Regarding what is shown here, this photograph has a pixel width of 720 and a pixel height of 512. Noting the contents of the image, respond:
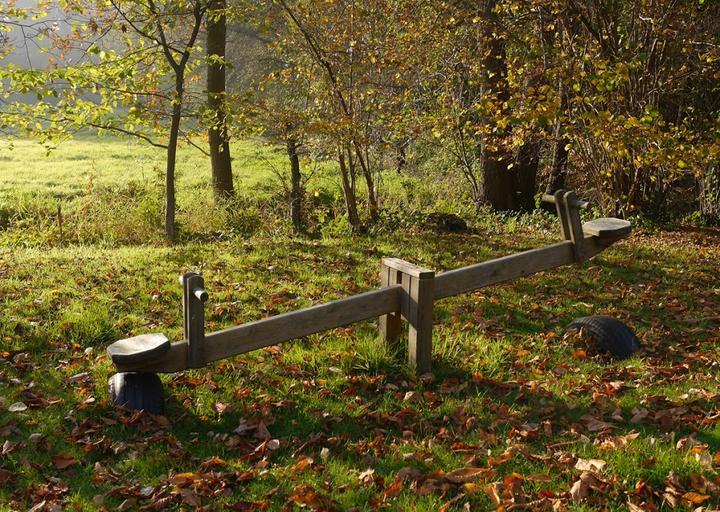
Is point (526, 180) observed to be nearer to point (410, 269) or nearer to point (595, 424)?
point (410, 269)

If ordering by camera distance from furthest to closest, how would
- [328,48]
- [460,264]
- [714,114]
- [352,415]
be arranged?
[714,114] → [328,48] → [460,264] → [352,415]

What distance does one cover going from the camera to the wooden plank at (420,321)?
Result: 17.3 ft

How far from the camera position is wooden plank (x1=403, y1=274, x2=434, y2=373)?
5.29m

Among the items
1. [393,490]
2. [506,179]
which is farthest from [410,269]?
[506,179]

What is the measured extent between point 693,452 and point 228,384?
326cm

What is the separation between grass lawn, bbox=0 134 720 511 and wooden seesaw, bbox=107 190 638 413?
202mm

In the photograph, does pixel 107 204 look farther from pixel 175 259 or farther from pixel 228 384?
pixel 228 384

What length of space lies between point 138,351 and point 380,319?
2096mm

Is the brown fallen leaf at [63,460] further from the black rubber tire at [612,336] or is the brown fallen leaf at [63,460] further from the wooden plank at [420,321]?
the black rubber tire at [612,336]

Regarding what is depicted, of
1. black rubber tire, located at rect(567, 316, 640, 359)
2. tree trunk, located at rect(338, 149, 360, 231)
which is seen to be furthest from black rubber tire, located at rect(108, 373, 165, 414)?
tree trunk, located at rect(338, 149, 360, 231)

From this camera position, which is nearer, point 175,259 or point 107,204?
point 175,259

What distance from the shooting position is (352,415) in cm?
490

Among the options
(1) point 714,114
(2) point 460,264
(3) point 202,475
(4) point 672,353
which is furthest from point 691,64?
(3) point 202,475

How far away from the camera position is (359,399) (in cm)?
514
